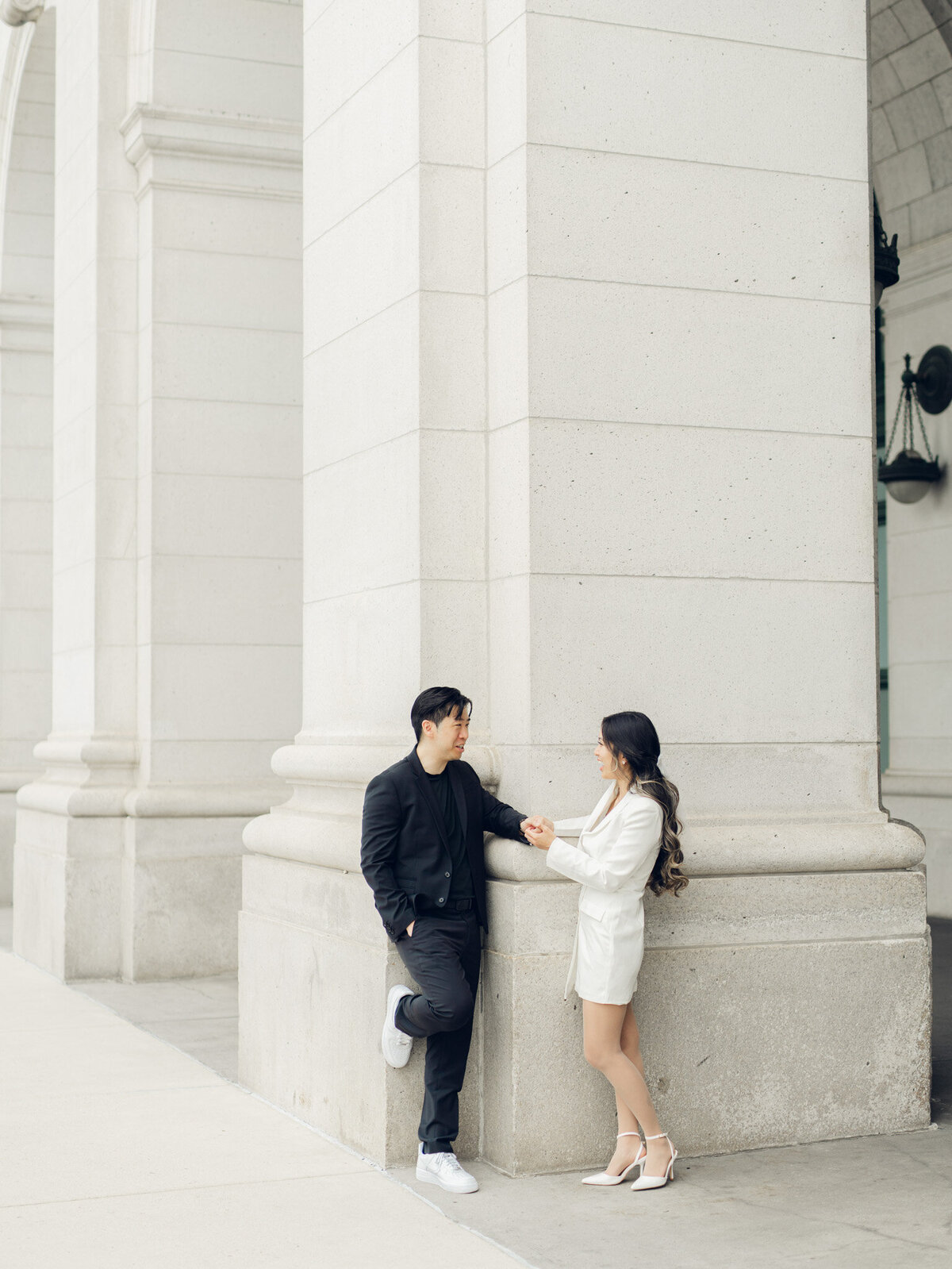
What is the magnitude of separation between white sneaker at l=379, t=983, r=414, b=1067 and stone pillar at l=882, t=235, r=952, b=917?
28.8ft

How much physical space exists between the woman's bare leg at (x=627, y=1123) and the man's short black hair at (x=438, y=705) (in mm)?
1303

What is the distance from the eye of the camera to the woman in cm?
598

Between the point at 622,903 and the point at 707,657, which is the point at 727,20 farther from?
the point at 622,903

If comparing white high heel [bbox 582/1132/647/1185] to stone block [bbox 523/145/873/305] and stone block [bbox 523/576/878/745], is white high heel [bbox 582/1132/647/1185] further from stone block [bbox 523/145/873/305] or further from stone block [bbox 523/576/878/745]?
stone block [bbox 523/145/873/305]

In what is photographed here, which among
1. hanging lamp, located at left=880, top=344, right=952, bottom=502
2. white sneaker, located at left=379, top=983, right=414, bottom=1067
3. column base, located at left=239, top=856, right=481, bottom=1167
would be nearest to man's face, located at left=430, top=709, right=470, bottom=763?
column base, located at left=239, top=856, right=481, bottom=1167

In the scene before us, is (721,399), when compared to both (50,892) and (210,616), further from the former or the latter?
(50,892)

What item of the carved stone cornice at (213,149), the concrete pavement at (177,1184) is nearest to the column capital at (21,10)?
the carved stone cornice at (213,149)

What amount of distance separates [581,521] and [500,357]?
0.80 m

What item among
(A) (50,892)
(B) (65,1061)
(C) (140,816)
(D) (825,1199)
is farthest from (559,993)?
(A) (50,892)

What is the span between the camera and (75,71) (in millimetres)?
12789

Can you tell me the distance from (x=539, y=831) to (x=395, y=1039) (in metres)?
0.98

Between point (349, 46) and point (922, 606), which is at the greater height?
point (349, 46)

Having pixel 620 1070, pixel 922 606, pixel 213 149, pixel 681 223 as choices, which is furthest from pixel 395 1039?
pixel 922 606

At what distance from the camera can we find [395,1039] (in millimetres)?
6375
